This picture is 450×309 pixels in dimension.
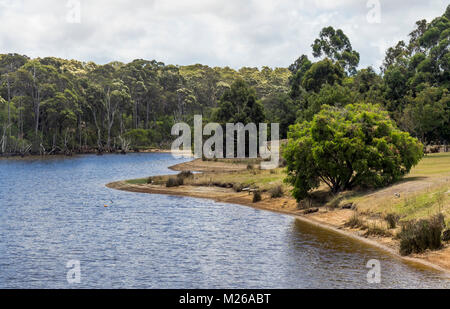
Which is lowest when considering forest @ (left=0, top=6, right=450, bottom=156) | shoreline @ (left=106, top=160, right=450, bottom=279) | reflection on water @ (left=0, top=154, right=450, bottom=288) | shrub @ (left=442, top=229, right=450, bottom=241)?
reflection on water @ (left=0, top=154, right=450, bottom=288)

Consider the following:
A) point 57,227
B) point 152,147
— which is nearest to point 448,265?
point 57,227

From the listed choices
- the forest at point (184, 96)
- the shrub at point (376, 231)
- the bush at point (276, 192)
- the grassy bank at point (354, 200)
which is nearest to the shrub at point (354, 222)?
the grassy bank at point (354, 200)

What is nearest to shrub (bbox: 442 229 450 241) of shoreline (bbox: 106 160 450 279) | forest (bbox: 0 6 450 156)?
shoreline (bbox: 106 160 450 279)

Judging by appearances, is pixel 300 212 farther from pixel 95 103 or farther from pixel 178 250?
pixel 95 103

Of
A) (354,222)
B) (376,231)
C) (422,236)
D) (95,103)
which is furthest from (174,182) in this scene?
(95,103)

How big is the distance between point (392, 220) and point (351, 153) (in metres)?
9.42

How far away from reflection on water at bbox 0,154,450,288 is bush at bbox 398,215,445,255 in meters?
1.18

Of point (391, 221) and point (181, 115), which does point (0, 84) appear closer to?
point (181, 115)

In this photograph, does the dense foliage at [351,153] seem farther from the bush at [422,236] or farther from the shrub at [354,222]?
the bush at [422,236]

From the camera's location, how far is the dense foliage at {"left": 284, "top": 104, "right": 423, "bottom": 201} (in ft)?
126

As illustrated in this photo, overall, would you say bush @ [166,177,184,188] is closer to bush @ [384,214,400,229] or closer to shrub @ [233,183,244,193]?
shrub @ [233,183,244,193]

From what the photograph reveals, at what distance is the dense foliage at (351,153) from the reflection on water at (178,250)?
4682mm

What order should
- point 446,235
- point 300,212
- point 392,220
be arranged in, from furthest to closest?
point 300,212, point 392,220, point 446,235

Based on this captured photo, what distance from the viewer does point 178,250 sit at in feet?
94.2
